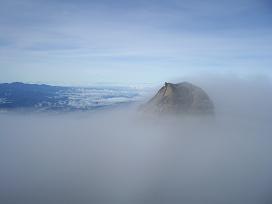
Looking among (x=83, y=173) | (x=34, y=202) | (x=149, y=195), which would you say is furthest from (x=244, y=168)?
(x=34, y=202)

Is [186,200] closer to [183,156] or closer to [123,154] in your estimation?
[183,156]

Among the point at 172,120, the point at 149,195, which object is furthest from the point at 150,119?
the point at 149,195

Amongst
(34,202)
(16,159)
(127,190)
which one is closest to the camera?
(34,202)

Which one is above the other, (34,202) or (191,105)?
(191,105)

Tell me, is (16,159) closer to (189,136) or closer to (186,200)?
(189,136)

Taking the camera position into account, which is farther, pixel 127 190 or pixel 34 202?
pixel 127 190

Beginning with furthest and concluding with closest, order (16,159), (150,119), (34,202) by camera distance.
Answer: (16,159) → (150,119) → (34,202)

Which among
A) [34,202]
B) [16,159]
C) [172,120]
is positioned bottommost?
[16,159]
